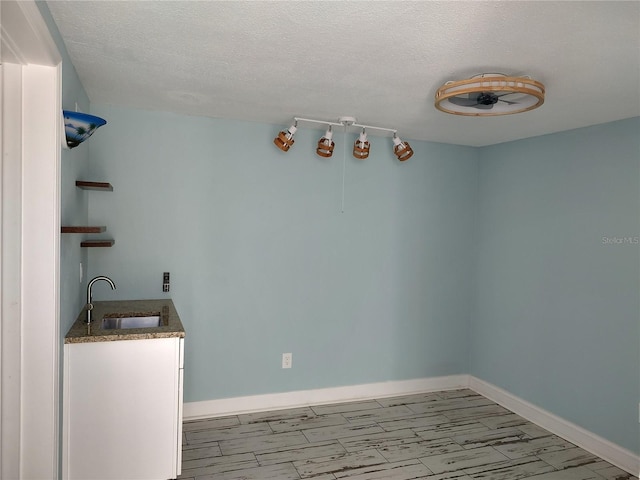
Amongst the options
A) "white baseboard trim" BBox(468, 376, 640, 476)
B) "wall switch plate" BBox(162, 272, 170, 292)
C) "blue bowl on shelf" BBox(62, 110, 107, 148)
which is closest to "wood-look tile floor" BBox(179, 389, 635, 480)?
"white baseboard trim" BBox(468, 376, 640, 476)

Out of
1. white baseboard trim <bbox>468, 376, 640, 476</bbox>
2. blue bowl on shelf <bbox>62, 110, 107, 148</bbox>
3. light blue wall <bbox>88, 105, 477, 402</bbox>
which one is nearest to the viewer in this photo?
blue bowl on shelf <bbox>62, 110, 107, 148</bbox>

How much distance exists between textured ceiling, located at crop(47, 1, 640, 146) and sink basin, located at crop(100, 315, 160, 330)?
4.45 ft

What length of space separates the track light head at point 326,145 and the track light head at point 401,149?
50cm

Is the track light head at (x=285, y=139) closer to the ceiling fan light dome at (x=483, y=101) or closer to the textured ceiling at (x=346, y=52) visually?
the textured ceiling at (x=346, y=52)

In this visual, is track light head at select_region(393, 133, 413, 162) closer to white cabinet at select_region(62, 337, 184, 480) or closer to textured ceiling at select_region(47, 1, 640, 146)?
textured ceiling at select_region(47, 1, 640, 146)

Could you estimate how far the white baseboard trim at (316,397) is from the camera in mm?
3789

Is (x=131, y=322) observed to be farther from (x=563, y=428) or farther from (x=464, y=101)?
(x=563, y=428)

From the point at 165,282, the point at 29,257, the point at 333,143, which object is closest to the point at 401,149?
the point at 333,143

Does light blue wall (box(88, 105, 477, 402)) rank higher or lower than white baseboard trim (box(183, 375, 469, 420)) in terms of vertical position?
higher

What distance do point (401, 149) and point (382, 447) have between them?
2122 mm

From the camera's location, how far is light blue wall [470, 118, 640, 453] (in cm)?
328

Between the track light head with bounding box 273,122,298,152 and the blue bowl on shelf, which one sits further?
the track light head with bounding box 273,122,298,152

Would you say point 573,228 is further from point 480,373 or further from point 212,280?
point 212,280

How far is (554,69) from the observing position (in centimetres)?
236
